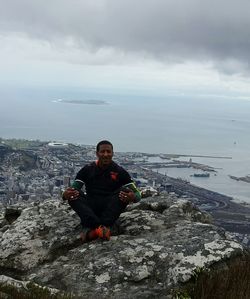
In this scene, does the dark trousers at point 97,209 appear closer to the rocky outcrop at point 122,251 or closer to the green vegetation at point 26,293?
the rocky outcrop at point 122,251

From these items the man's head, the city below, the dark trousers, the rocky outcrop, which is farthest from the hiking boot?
the city below

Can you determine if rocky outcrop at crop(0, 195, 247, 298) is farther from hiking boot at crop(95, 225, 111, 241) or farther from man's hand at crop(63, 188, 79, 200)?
man's hand at crop(63, 188, 79, 200)

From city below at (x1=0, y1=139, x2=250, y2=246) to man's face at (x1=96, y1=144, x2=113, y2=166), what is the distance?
57.0 feet

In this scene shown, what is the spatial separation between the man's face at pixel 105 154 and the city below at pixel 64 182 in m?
17.4

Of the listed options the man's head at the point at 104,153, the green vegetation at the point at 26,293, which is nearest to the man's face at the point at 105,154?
the man's head at the point at 104,153

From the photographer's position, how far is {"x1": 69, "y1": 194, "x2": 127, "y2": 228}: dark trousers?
596 centimetres

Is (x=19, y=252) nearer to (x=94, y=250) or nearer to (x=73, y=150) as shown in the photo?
(x=94, y=250)

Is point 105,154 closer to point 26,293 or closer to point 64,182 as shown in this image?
point 26,293

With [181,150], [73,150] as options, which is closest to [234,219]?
[73,150]

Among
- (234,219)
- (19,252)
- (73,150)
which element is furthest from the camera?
(73,150)

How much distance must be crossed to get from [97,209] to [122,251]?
3.77 feet

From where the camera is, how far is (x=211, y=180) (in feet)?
200

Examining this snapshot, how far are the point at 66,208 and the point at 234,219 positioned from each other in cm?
2701

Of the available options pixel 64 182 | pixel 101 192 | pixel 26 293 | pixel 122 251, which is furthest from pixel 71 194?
pixel 64 182
